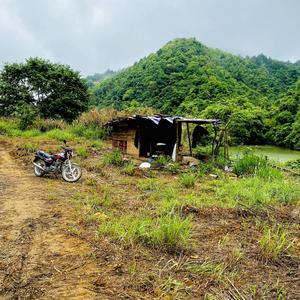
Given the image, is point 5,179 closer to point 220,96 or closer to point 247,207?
point 247,207

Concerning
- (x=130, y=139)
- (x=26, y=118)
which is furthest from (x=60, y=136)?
(x=130, y=139)

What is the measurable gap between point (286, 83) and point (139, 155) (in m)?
33.0

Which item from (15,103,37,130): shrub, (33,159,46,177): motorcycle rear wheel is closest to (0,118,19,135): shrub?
(15,103,37,130): shrub

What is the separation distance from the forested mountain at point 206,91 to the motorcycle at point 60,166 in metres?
14.7

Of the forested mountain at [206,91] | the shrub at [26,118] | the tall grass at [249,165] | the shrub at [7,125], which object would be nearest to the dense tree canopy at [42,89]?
the shrub at [7,125]

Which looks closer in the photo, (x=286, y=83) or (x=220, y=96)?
(x=220, y=96)

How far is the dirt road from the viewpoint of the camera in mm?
2730

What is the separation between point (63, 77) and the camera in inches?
989

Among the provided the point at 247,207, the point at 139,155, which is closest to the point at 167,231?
the point at 247,207

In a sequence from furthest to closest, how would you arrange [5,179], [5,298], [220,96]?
[220,96] → [5,179] → [5,298]

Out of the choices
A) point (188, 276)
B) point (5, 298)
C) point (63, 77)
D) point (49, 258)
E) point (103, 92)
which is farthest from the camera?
point (103, 92)

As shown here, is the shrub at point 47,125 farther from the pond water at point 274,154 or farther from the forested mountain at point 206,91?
the pond water at point 274,154

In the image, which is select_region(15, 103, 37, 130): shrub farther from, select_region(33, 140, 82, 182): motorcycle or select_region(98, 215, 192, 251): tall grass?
select_region(98, 215, 192, 251): tall grass

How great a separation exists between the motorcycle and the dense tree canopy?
15.9 m
